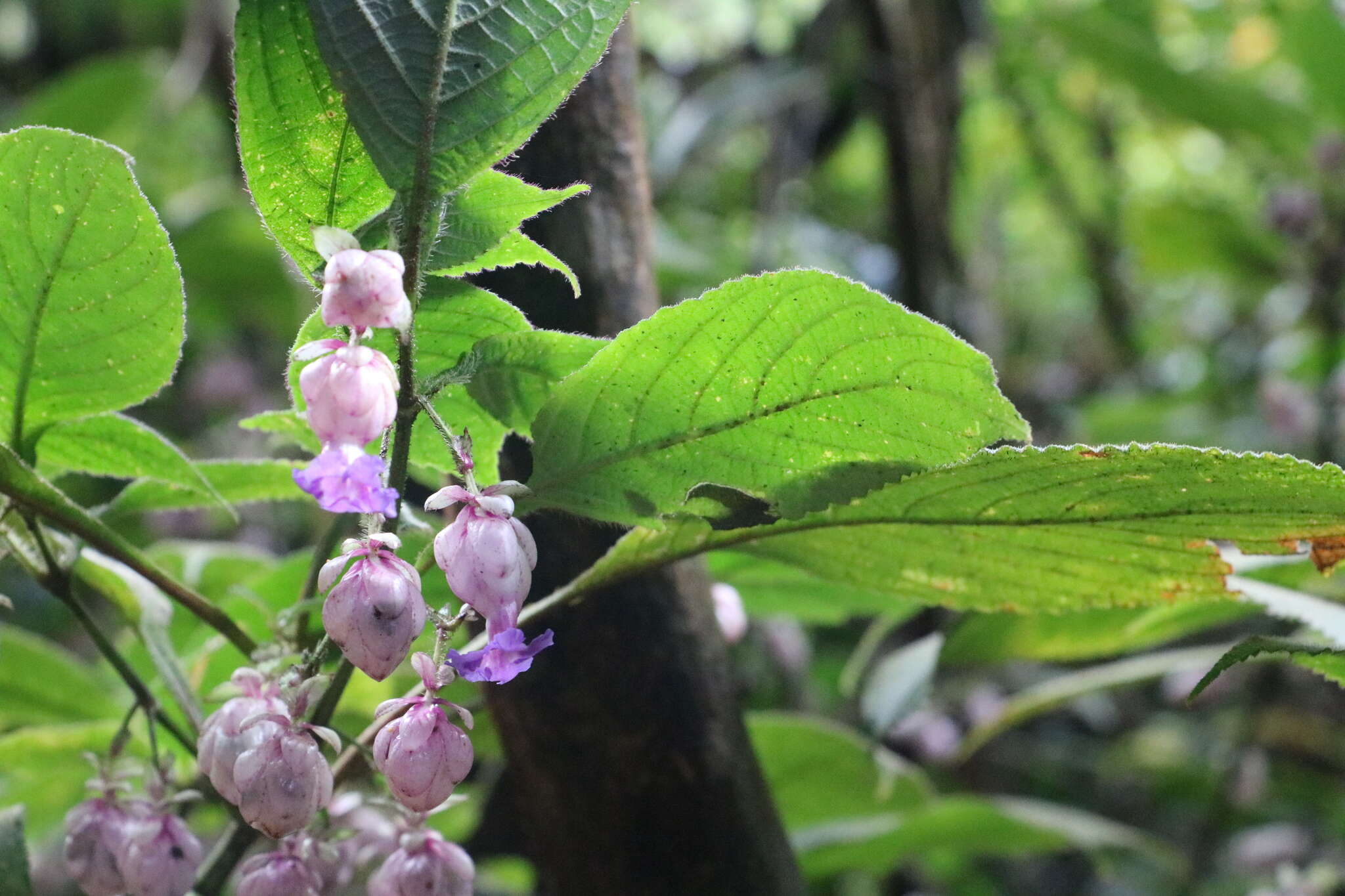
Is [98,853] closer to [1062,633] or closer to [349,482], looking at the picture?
[349,482]

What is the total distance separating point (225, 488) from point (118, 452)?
0.30 feet

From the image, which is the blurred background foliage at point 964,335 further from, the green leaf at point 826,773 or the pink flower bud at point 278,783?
the pink flower bud at point 278,783

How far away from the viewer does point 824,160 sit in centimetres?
263

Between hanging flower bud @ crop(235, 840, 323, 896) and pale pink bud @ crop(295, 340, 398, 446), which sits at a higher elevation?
pale pink bud @ crop(295, 340, 398, 446)

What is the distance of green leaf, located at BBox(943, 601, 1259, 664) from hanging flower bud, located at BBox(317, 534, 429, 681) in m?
0.58

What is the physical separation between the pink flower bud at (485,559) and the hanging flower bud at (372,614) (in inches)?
0.7

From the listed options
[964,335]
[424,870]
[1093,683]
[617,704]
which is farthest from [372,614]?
[964,335]

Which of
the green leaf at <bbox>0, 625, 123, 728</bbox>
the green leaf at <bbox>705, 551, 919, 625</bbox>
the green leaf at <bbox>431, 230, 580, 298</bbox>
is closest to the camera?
the green leaf at <bbox>431, 230, 580, 298</bbox>

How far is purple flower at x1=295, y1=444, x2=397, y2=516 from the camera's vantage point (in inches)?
15.6

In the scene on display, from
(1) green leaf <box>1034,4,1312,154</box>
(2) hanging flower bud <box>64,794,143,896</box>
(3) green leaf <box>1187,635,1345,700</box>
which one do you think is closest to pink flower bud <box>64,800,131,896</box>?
(2) hanging flower bud <box>64,794,143,896</box>

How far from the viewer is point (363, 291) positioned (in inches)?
16.1

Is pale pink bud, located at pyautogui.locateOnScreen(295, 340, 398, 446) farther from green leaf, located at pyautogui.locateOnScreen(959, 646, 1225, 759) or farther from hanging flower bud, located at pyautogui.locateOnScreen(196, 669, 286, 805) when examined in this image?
green leaf, located at pyautogui.locateOnScreen(959, 646, 1225, 759)

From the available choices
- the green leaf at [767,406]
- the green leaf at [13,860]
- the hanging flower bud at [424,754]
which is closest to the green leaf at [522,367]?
the green leaf at [767,406]

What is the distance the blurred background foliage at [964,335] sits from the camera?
3.34ft
